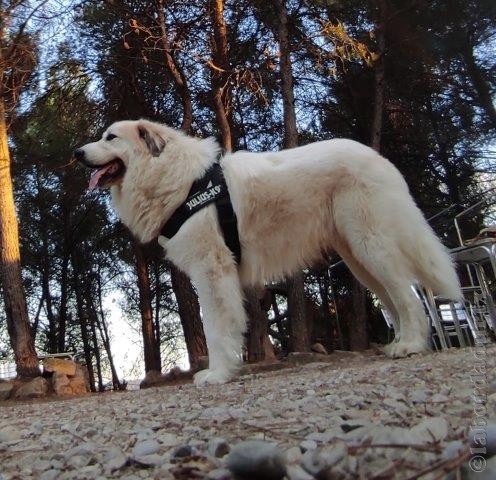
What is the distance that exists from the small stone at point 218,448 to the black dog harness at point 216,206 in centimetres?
286

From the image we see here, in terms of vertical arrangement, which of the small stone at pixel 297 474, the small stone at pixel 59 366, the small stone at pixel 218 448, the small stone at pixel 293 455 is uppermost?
the small stone at pixel 59 366

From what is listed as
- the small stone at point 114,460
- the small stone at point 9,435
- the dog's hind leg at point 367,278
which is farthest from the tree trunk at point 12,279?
the small stone at point 114,460

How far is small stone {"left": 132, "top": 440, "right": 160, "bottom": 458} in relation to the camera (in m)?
1.65

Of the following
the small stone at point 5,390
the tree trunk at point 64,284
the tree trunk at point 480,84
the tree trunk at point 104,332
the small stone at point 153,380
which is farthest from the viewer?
the tree trunk at point 104,332

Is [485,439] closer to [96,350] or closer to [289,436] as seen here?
[289,436]

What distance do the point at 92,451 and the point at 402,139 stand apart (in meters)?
12.7

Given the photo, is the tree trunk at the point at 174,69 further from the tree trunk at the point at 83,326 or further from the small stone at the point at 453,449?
the tree trunk at the point at 83,326

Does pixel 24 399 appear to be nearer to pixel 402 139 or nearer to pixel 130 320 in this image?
pixel 402 139

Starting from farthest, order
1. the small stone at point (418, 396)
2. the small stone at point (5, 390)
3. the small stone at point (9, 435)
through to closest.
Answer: the small stone at point (5, 390), the small stone at point (9, 435), the small stone at point (418, 396)

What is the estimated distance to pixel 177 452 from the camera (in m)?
1.58

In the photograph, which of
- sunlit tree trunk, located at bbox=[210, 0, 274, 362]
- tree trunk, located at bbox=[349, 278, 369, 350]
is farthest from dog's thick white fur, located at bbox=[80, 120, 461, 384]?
tree trunk, located at bbox=[349, 278, 369, 350]

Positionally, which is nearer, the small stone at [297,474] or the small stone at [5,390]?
the small stone at [297,474]

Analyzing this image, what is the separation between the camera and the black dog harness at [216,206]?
4426 mm

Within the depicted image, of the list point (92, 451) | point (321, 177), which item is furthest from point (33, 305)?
point (92, 451)
